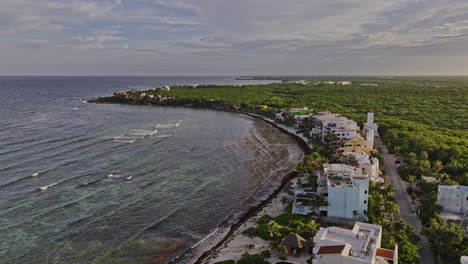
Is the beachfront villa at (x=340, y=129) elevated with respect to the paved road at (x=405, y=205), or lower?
elevated

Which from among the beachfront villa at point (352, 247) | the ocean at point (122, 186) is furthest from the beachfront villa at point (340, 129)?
the beachfront villa at point (352, 247)

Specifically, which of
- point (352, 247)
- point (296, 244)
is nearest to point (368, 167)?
point (296, 244)

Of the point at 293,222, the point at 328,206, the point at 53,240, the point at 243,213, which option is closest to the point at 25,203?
the point at 53,240

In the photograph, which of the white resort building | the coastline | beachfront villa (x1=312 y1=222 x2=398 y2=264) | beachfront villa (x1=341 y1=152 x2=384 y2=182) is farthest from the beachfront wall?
the white resort building

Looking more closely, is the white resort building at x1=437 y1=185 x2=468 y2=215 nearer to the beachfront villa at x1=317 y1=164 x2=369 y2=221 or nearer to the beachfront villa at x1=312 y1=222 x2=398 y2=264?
the beachfront villa at x1=317 y1=164 x2=369 y2=221

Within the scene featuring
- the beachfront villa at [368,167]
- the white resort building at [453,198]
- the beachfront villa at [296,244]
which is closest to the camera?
the beachfront villa at [296,244]

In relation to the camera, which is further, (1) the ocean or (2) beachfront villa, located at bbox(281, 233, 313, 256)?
(1) the ocean

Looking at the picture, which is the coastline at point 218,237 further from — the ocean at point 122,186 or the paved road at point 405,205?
the paved road at point 405,205
